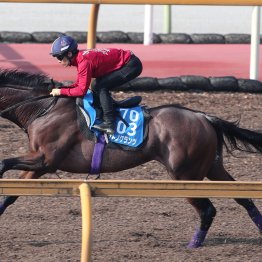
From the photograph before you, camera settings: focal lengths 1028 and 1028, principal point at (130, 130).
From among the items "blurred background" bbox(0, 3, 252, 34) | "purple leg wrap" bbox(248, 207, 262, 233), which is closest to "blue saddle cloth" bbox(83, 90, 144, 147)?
"purple leg wrap" bbox(248, 207, 262, 233)

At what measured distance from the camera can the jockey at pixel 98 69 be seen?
759 cm

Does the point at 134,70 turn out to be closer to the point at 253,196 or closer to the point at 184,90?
the point at 253,196

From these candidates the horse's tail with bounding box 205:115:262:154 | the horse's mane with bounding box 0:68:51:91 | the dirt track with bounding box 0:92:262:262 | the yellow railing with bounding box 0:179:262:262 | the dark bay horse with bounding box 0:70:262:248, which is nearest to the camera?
the yellow railing with bounding box 0:179:262:262

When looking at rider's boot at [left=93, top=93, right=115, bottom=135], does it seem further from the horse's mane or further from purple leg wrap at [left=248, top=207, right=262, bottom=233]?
purple leg wrap at [left=248, top=207, right=262, bottom=233]

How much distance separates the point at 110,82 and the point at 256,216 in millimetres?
1505

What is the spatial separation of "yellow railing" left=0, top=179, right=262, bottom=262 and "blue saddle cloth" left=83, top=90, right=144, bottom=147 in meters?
1.76

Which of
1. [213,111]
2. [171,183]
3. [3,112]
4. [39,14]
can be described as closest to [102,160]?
[3,112]

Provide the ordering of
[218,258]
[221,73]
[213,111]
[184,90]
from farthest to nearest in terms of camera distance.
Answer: [221,73] → [184,90] → [213,111] → [218,258]

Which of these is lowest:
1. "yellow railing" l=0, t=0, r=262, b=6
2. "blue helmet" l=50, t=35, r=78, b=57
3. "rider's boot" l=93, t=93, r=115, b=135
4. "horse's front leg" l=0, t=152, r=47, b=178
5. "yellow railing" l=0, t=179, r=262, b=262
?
"horse's front leg" l=0, t=152, r=47, b=178

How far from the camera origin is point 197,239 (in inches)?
299

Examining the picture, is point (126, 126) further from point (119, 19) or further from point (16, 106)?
point (119, 19)

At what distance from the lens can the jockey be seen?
7590 millimetres

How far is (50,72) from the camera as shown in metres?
12.9

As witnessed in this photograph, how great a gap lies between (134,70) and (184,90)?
14.7ft
